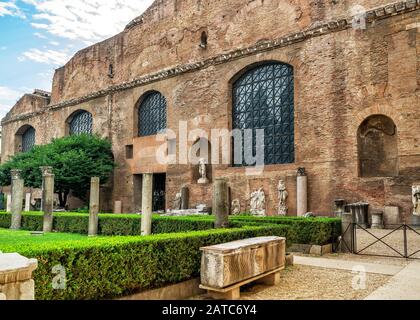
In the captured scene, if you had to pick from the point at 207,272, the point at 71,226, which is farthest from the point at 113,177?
the point at 207,272

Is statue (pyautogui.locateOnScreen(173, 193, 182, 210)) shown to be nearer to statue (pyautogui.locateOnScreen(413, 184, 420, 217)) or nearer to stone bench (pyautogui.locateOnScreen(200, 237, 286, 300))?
statue (pyautogui.locateOnScreen(413, 184, 420, 217))

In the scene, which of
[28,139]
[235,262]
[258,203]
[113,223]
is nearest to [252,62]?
[258,203]

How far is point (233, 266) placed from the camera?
17.4 feet

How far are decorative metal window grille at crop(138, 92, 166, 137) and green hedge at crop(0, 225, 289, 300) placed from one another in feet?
54.4

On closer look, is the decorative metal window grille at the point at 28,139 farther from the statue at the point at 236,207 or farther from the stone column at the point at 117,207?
the statue at the point at 236,207

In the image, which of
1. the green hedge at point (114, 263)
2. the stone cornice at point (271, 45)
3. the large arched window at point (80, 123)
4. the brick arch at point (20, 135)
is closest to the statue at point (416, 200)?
the stone cornice at point (271, 45)

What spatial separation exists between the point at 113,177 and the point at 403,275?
1990 cm

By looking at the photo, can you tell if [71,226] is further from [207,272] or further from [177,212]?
[207,272]

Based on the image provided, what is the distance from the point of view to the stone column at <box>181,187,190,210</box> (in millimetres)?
19567

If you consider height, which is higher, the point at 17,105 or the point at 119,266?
the point at 17,105

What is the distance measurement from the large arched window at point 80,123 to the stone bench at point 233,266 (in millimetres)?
22921

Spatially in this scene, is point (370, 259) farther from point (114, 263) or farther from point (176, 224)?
point (114, 263)
